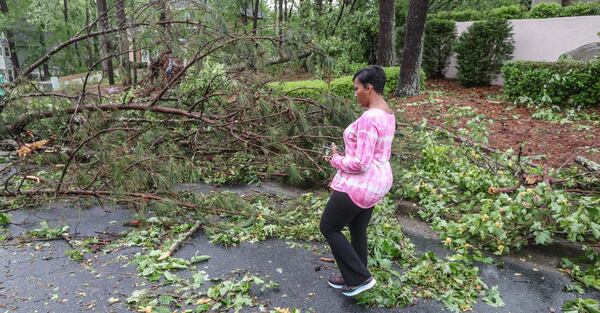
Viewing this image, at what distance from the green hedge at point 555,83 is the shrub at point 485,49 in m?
1.54

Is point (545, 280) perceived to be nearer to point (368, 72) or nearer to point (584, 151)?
point (368, 72)

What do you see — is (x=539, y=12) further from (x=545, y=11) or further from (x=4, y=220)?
(x=4, y=220)

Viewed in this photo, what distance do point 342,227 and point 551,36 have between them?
9375 mm

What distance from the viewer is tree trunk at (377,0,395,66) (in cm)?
989

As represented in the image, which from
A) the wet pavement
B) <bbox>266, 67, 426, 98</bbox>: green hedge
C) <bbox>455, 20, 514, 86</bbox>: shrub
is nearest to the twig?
the wet pavement

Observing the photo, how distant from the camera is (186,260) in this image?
Answer: 3.33 metres

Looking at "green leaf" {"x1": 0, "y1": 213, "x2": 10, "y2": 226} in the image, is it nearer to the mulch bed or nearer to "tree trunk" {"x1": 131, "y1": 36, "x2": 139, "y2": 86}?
"tree trunk" {"x1": 131, "y1": 36, "x2": 139, "y2": 86}

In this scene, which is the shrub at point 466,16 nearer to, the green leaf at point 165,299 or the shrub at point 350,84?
the shrub at point 350,84

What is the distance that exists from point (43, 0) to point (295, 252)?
19647mm

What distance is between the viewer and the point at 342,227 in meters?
2.62

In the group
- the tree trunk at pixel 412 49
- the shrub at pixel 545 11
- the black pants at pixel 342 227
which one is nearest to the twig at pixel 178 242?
the black pants at pixel 342 227

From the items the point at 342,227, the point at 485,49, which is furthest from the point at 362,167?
the point at 485,49

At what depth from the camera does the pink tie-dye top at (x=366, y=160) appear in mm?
2361

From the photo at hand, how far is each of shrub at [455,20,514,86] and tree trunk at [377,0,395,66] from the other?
164cm
